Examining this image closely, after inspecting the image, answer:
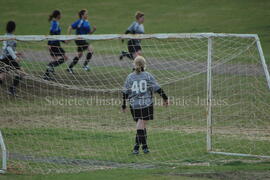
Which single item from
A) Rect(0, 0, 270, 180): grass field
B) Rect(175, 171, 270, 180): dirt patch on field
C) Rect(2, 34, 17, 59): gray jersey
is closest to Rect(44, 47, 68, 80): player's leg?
Rect(0, 0, 270, 180): grass field

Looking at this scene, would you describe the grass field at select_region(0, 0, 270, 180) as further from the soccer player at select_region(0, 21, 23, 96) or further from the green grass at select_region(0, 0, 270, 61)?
the green grass at select_region(0, 0, 270, 61)

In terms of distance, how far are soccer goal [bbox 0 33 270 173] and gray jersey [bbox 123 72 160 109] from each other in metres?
0.73

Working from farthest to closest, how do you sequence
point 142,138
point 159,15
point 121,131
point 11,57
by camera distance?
point 159,15 < point 11,57 < point 121,131 < point 142,138

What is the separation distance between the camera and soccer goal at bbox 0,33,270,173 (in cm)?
969

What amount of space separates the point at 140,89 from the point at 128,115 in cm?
407

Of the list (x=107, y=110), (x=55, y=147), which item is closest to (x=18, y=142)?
(x=55, y=147)

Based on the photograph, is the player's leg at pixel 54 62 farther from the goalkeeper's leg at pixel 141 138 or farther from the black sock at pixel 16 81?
the goalkeeper's leg at pixel 141 138

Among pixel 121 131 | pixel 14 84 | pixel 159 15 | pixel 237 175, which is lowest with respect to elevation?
pixel 237 175

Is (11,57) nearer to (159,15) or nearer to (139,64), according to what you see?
(139,64)

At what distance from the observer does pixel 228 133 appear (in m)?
11.7

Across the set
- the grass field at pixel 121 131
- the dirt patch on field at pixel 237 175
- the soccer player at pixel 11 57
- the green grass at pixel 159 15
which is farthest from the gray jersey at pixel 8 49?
the green grass at pixel 159 15

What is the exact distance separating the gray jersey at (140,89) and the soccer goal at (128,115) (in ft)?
2.41

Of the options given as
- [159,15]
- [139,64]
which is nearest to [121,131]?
[139,64]

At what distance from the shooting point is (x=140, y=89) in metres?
9.90
